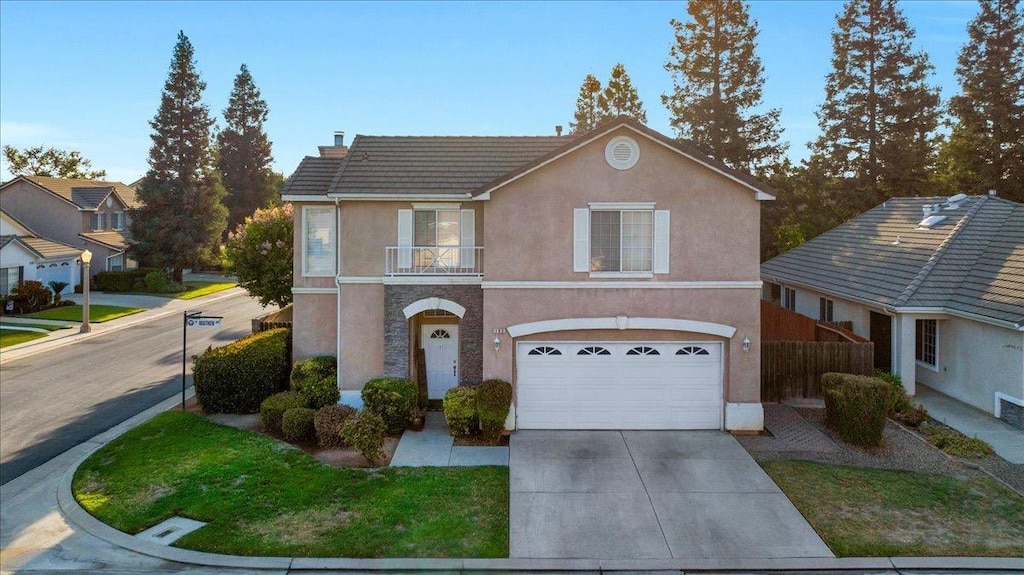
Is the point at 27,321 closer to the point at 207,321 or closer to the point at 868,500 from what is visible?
the point at 207,321

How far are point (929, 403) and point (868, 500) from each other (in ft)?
22.8

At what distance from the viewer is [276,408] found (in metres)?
13.9

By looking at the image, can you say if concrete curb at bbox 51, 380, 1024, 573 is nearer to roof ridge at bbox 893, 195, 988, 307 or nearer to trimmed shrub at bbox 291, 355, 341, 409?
trimmed shrub at bbox 291, 355, 341, 409

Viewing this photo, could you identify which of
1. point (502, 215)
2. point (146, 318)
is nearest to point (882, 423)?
point (502, 215)

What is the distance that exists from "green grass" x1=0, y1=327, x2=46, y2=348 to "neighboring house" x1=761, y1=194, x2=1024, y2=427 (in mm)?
28960

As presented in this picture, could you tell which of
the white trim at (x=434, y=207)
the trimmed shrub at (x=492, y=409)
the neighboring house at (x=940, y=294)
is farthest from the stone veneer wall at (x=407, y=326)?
the neighboring house at (x=940, y=294)

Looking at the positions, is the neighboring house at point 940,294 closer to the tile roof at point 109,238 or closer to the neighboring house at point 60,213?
the tile roof at point 109,238

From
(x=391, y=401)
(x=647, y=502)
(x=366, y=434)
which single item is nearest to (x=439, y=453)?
(x=366, y=434)

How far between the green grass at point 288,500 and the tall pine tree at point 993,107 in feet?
101

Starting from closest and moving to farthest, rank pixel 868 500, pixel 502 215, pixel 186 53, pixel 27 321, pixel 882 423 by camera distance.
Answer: pixel 868 500, pixel 882 423, pixel 502 215, pixel 27 321, pixel 186 53

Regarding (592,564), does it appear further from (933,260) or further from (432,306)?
(933,260)

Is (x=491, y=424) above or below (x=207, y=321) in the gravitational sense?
below

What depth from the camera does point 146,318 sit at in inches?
1248

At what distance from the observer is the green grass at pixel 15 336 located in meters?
23.9
